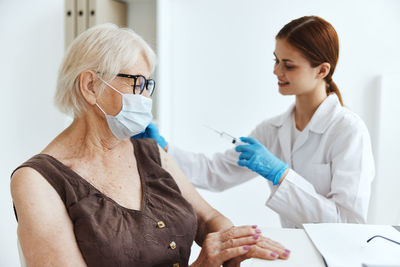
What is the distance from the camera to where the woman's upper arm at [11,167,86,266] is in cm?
95

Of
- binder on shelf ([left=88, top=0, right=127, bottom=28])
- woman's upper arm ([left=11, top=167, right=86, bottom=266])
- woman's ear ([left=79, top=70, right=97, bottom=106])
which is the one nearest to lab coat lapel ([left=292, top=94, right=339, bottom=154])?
woman's ear ([left=79, top=70, right=97, bottom=106])

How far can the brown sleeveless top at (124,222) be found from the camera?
103 centimetres

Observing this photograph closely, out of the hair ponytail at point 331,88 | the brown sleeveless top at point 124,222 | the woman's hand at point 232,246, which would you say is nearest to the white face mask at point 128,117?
the brown sleeveless top at point 124,222

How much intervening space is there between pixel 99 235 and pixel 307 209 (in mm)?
833

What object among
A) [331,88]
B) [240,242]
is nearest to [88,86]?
[240,242]

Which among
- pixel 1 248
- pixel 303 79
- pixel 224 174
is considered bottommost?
pixel 1 248

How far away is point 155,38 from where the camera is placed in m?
2.35

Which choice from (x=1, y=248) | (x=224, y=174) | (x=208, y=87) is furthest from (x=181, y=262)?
(x=1, y=248)

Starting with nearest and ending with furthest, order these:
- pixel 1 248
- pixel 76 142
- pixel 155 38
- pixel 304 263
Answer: pixel 304 263 → pixel 76 142 → pixel 155 38 → pixel 1 248

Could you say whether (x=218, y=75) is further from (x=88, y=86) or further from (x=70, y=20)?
(x=88, y=86)

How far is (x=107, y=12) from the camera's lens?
7.43ft

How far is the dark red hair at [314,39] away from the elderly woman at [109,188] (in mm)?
675

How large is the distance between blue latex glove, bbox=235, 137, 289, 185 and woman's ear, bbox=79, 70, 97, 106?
722 mm

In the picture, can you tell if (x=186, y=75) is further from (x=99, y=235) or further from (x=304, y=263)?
(x=304, y=263)
